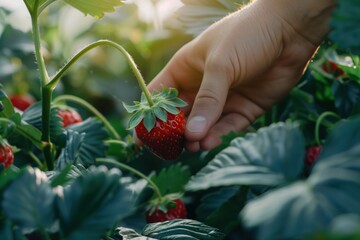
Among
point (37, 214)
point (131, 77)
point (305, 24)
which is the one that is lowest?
point (131, 77)

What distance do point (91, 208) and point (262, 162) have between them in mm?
151

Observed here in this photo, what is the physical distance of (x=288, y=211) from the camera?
410 mm

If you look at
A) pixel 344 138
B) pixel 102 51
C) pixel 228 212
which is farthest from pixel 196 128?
pixel 102 51

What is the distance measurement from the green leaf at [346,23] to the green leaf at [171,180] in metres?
0.62

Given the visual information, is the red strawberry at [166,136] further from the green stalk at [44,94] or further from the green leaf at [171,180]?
the green stalk at [44,94]

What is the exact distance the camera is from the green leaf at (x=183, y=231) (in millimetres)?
757

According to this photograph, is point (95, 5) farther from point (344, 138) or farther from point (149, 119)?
point (344, 138)

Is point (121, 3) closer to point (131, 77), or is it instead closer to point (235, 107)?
point (235, 107)

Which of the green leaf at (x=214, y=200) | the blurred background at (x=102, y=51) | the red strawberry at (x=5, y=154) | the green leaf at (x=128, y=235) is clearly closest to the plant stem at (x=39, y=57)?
the red strawberry at (x=5, y=154)

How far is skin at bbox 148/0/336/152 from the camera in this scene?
1.20 meters

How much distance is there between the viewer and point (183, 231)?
77 centimetres

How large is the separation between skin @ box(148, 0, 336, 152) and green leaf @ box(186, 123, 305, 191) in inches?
23.9

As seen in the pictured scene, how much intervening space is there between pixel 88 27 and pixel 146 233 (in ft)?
7.85

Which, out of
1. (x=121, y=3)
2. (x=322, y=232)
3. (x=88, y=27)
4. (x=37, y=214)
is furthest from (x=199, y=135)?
(x=88, y=27)
